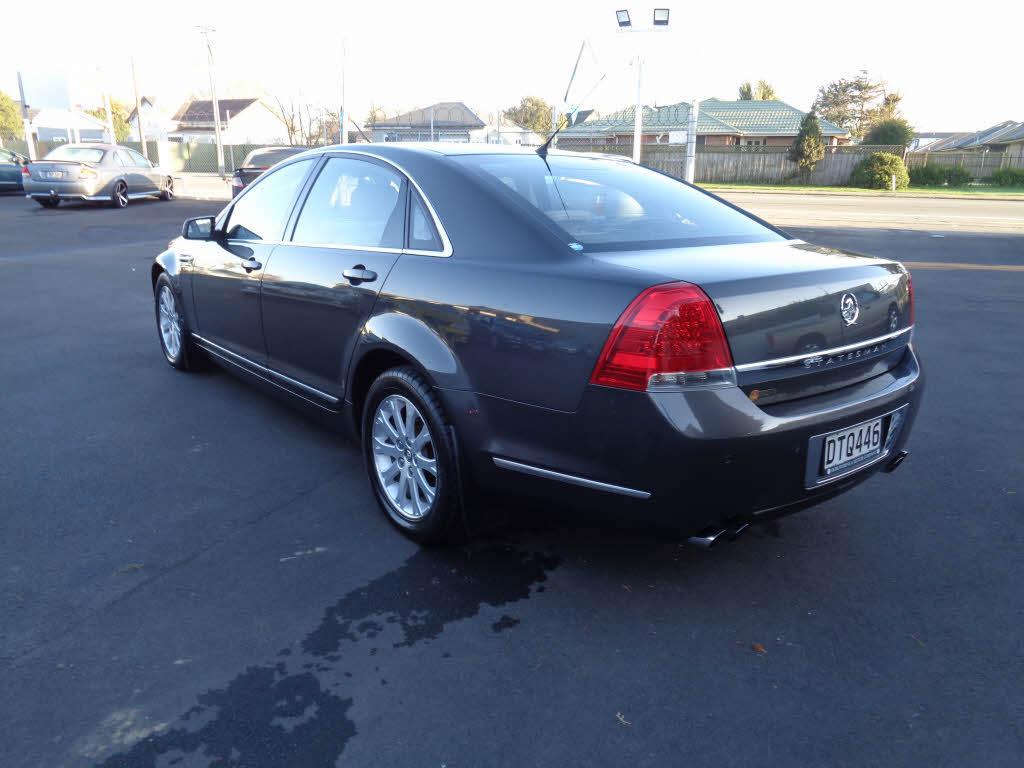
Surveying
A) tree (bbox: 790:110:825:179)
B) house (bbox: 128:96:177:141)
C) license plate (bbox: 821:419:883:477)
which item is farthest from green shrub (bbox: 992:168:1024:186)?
house (bbox: 128:96:177:141)

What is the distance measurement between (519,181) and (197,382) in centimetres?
337

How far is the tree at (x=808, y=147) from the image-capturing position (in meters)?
40.7

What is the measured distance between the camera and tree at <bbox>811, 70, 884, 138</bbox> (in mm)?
76250

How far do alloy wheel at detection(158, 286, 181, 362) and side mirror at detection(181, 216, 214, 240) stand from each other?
0.70m

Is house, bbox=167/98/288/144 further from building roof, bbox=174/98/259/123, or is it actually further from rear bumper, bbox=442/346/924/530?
rear bumper, bbox=442/346/924/530

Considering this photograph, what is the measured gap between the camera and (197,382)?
5.75 meters

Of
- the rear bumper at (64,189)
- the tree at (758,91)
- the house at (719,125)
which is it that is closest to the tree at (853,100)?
the tree at (758,91)

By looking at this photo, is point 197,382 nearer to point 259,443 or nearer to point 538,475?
point 259,443

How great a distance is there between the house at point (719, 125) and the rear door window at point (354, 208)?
4724 centimetres

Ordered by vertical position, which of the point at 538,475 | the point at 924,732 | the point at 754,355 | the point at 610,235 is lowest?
the point at 924,732

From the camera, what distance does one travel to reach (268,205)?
4.60 metres

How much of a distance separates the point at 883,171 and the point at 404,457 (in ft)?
132

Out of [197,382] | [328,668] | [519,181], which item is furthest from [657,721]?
[197,382]

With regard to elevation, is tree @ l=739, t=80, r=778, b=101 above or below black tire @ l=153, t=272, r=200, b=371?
above
